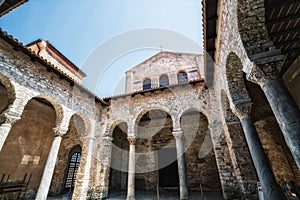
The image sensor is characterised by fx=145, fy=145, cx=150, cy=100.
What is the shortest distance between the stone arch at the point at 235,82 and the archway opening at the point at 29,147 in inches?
398

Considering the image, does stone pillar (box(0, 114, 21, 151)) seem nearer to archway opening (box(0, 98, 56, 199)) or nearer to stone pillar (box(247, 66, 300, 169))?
archway opening (box(0, 98, 56, 199))

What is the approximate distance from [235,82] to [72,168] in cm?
1107

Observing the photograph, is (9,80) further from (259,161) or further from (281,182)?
(281,182)

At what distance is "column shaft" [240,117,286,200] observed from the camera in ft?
10.9

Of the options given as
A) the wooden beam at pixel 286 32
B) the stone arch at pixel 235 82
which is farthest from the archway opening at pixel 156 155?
the wooden beam at pixel 286 32

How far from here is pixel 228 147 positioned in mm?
6566

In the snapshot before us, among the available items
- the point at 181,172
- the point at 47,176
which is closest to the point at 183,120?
the point at 181,172

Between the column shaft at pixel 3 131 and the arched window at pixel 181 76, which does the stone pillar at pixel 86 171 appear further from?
the arched window at pixel 181 76

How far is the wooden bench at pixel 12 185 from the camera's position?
22.3ft

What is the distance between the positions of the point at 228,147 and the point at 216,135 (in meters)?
0.69

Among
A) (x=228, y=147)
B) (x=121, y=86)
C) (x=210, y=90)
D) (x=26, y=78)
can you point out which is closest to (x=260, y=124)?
(x=228, y=147)

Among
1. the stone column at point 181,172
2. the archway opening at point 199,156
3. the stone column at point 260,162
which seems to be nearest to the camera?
the stone column at point 260,162

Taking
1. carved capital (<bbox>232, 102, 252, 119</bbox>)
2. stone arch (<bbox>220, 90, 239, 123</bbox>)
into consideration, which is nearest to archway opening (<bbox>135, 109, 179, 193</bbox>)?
stone arch (<bbox>220, 90, 239, 123</bbox>)

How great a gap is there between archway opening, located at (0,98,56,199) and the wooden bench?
5 centimetres
